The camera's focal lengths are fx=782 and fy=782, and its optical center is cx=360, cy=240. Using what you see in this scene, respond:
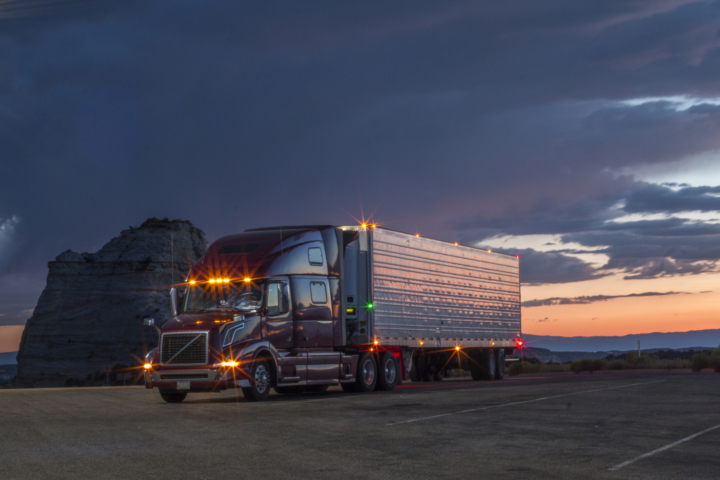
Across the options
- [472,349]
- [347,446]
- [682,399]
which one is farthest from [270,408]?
[472,349]

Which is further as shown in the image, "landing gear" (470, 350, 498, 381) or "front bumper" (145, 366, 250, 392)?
"landing gear" (470, 350, 498, 381)

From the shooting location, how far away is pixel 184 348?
736 inches

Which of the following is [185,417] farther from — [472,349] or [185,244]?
[185,244]

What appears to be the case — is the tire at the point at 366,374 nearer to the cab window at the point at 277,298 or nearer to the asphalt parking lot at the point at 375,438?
the asphalt parking lot at the point at 375,438

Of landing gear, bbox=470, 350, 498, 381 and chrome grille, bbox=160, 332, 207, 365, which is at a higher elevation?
chrome grille, bbox=160, 332, 207, 365

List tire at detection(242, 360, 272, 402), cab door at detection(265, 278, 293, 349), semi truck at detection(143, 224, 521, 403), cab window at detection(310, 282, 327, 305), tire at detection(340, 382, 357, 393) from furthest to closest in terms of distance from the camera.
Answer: tire at detection(340, 382, 357, 393) < cab window at detection(310, 282, 327, 305) < cab door at detection(265, 278, 293, 349) < tire at detection(242, 360, 272, 402) < semi truck at detection(143, 224, 521, 403)

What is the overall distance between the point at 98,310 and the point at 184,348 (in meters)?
64.4

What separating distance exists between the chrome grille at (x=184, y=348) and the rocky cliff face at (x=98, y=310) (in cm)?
5537

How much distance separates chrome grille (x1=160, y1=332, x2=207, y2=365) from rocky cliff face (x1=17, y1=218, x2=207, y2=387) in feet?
182

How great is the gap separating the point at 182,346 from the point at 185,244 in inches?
2848

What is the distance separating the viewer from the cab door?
64.4 feet

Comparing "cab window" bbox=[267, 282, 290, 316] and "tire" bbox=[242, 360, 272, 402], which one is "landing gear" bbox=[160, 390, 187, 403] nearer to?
"tire" bbox=[242, 360, 272, 402]

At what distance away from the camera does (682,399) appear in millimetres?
18188

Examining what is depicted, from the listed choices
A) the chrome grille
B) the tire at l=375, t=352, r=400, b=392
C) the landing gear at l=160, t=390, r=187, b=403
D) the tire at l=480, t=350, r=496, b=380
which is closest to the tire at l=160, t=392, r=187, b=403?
the landing gear at l=160, t=390, r=187, b=403
